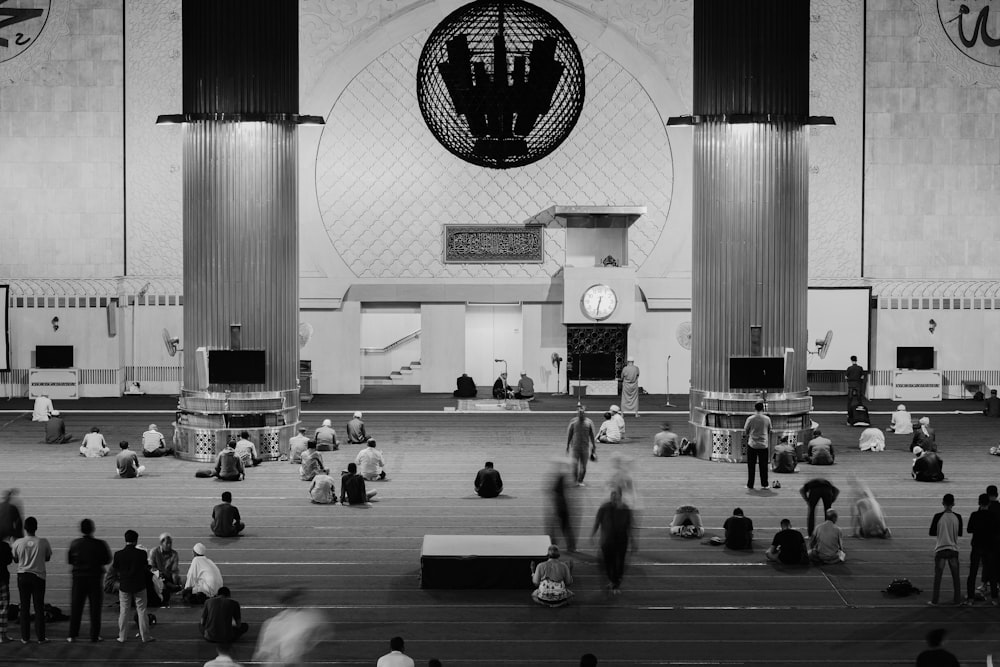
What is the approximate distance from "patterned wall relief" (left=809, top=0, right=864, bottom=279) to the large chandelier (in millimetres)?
5166

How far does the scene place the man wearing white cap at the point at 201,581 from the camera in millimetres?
9766

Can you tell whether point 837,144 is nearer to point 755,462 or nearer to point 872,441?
point 872,441

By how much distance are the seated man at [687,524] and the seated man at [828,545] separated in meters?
1.33

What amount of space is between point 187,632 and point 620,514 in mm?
3770

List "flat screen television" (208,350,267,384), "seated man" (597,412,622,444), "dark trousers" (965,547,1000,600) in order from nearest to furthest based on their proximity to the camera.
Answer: "dark trousers" (965,547,1000,600) < "flat screen television" (208,350,267,384) < "seated man" (597,412,622,444)

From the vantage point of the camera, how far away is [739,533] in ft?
38.4

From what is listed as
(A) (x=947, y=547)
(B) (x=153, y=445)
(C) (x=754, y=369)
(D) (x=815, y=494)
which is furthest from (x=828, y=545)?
(B) (x=153, y=445)

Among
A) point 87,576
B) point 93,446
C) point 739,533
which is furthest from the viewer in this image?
point 93,446

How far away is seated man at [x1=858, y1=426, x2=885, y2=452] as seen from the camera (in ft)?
57.6

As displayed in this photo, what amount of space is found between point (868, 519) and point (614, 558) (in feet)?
11.6

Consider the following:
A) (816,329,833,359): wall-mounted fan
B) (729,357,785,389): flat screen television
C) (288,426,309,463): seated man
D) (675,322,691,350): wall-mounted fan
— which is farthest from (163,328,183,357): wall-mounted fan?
(816,329,833,359): wall-mounted fan

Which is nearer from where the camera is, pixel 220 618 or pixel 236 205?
pixel 220 618

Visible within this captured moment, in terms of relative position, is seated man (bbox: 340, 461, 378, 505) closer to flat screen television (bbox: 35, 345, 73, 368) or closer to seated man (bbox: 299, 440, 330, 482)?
seated man (bbox: 299, 440, 330, 482)

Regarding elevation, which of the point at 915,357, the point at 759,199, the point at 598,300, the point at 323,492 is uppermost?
the point at 759,199
